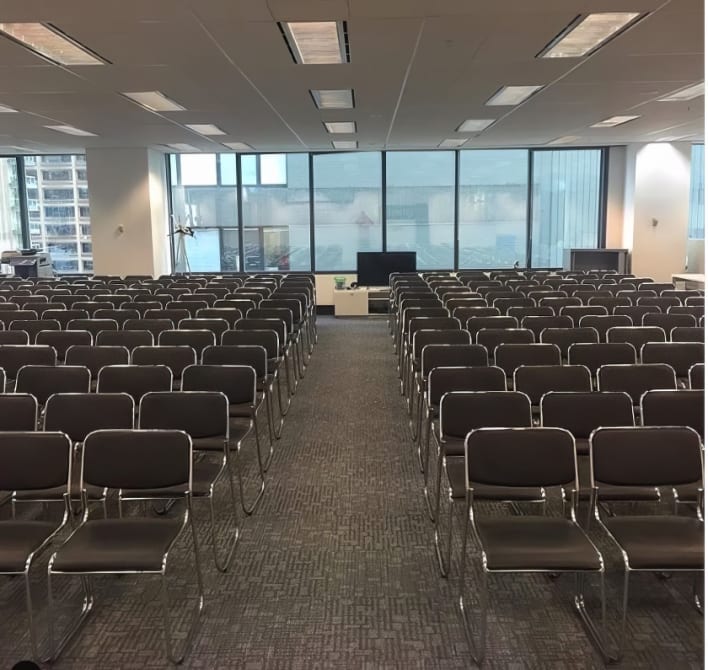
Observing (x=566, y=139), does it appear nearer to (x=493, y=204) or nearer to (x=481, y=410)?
(x=493, y=204)

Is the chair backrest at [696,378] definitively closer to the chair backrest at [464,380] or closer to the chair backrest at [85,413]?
the chair backrest at [464,380]

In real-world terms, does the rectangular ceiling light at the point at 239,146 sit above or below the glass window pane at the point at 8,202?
above

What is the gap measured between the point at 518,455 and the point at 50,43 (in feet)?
17.5

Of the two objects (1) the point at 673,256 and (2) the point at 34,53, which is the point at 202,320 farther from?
(1) the point at 673,256

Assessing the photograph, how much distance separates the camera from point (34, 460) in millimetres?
3172

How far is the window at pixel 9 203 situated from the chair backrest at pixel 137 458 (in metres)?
13.9

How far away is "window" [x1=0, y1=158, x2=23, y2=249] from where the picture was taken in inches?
587

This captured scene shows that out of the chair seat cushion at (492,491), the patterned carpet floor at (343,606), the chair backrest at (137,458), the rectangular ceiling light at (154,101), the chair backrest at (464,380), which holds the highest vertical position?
the rectangular ceiling light at (154,101)

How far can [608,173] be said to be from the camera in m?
14.3

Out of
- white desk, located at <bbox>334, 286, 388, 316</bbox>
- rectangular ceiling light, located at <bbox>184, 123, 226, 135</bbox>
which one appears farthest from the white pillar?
white desk, located at <bbox>334, 286, 388, 316</bbox>

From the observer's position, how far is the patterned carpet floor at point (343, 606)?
2.75 m

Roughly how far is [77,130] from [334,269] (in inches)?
246

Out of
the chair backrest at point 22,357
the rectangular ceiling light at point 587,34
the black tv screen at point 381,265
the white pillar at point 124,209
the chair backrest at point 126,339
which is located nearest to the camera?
the rectangular ceiling light at point 587,34

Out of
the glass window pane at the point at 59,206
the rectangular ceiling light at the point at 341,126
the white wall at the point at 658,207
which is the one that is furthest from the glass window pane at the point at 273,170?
the white wall at the point at 658,207
